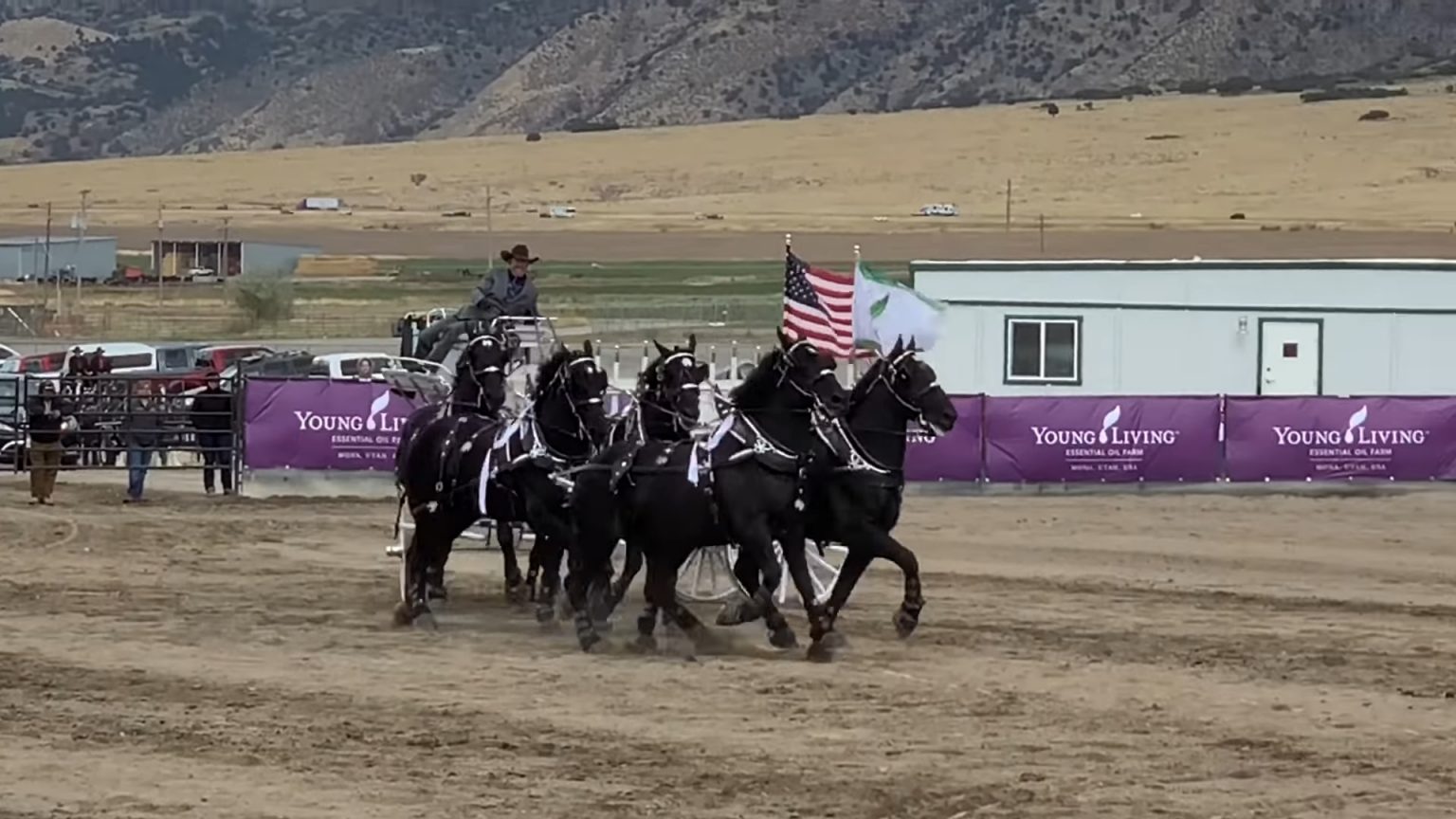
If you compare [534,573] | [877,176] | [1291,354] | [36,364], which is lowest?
[534,573]

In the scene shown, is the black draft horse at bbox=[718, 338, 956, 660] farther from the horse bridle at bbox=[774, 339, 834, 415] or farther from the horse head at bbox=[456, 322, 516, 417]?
the horse head at bbox=[456, 322, 516, 417]

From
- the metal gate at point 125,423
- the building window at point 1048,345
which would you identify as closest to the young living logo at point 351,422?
the metal gate at point 125,423

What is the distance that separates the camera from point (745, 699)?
46.7 feet

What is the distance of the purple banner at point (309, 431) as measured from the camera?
29.3 meters

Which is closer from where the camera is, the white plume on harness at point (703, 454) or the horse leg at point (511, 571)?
the white plume on harness at point (703, 454)

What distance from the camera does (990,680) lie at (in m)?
14.9

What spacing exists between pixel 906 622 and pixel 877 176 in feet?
344

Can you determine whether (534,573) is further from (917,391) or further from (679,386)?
(917,391)

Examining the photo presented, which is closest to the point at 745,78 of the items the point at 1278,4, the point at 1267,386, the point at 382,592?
the point at 1278,4

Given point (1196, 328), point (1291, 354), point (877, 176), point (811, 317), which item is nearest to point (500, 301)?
point (811, 317)

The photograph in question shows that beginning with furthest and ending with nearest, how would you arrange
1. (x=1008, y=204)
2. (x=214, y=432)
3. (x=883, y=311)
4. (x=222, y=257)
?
1. (x=1008, y=204)
2. (x=222, y=257)
3. (x=214, y=432)
4. (x=883, y=311)

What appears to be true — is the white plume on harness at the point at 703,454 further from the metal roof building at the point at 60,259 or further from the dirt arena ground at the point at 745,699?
the metal roof building at the point at 60,259

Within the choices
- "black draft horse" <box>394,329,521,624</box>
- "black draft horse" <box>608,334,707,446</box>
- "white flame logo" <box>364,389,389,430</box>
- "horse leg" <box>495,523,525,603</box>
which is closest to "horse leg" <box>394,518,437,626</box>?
"black draft horse" <box>394,329,521,624</box>

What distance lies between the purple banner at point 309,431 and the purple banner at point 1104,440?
691 cm
